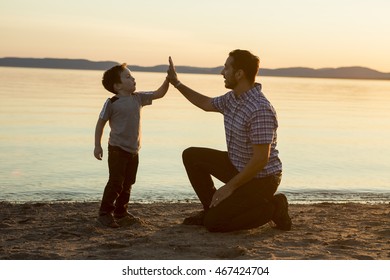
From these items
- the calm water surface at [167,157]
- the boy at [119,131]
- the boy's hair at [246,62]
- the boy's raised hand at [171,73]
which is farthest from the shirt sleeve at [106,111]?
the calm water surface at [167,157]

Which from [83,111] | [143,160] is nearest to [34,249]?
[143,160]

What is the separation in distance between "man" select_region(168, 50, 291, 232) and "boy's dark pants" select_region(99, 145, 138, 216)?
96 cm

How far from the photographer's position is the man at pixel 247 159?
639cm

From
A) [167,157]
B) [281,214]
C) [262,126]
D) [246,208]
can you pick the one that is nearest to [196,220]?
[246,208]

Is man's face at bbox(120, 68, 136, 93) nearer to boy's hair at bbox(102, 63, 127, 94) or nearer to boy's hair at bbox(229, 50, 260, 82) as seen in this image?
boy's hair at bbox(102, 63, 127, 94)

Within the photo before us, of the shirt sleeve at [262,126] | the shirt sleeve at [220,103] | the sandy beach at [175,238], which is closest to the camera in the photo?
the sandy beach at [175,238]

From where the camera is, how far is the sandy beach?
18.9ft

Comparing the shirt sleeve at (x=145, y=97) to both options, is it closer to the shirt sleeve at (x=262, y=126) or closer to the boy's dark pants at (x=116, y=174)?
the boy's dark pants at (x=116, y=174)

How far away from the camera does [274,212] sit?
683cm

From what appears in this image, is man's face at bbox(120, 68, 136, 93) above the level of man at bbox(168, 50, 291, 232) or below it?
above

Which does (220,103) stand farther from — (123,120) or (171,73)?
(123,120)

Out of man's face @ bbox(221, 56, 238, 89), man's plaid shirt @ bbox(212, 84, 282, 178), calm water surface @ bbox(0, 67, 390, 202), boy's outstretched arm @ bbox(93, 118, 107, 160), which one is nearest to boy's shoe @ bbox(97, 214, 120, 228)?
boy's outstretched arm @ bbox(93, 118, 107, 160)

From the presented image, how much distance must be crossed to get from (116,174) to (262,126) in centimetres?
171

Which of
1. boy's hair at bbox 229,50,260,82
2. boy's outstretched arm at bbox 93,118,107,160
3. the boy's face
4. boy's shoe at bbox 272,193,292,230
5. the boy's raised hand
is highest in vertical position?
boy's hair at bbox 229,50,260,82
